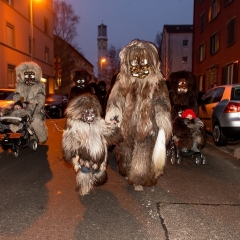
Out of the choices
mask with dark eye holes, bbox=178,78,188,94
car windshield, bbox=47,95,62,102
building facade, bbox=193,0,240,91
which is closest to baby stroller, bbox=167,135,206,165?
mask with dark eye holes, bbox=178,78,188,94

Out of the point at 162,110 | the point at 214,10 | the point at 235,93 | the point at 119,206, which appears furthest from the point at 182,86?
the point at 214,10

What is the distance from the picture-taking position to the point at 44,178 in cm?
595

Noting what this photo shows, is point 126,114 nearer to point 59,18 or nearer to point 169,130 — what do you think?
point 169,130

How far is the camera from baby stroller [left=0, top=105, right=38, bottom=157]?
764 cm

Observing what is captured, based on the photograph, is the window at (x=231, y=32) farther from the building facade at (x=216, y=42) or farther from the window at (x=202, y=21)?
the window at (x=202, y=21)

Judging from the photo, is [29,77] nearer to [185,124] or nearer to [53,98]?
[185,124]

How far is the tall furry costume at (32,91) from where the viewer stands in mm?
8367

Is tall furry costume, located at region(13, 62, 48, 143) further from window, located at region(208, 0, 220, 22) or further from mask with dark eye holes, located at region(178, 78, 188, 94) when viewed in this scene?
window, located at region(208, 0, 220, 22)

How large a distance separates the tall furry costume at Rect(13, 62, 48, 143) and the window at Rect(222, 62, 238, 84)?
545 inches

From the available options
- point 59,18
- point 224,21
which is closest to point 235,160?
point 224,21

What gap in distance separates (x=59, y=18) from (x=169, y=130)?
41.5 metres

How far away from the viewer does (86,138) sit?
4543 millimetres

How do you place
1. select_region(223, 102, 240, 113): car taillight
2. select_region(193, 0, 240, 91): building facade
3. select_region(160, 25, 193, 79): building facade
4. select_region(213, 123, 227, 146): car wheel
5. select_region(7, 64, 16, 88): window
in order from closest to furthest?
select_region(223, 102, 240, 113): car taillight, select_region(213, 123, 227, 146): car wheel, select_region(193, 0, 240, 91): building facade, select_region(7, 64, 16, 88): window, select_region(160, 25, 193, 79): building facade

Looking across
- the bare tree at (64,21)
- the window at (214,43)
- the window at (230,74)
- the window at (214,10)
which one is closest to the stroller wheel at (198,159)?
the window at (230,74)
